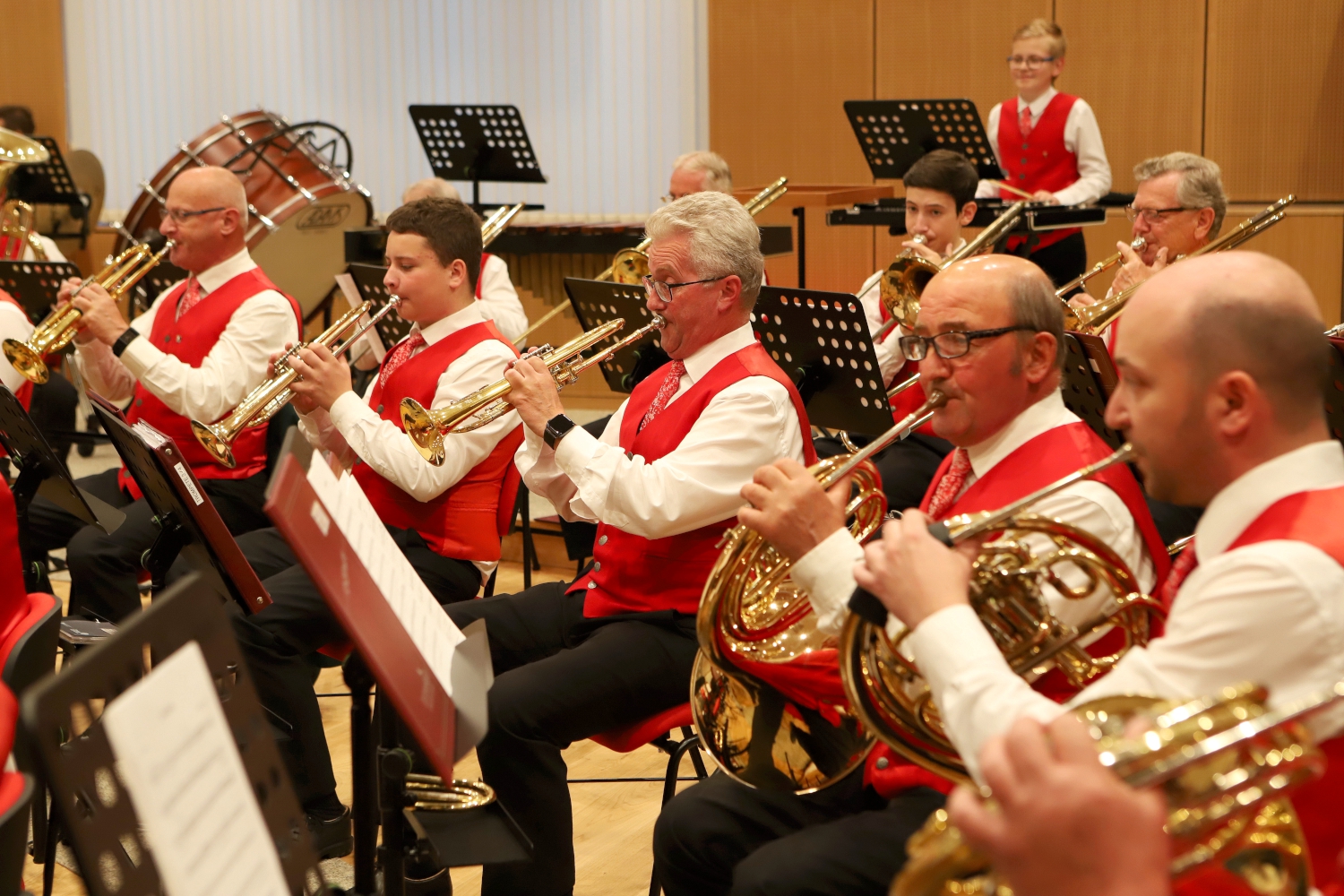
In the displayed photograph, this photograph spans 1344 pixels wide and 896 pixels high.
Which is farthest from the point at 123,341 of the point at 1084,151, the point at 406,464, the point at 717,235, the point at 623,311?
the point at 1084,151

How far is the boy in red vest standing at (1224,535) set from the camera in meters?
1.35

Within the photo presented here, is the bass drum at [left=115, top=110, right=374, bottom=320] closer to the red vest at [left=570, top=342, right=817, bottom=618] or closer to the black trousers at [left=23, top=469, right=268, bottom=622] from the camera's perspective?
the black trousers at [left=23, top=469, right=268, bottom=622]

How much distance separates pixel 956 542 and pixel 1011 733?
516 millimetres

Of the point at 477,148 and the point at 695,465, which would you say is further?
the point at 477,148

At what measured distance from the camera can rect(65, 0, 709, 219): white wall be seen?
26.8 feet

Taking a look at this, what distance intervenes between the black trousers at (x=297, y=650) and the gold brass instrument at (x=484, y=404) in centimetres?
28

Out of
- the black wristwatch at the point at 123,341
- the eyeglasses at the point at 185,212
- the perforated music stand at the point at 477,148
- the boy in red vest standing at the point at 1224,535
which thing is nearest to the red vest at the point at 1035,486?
the boy in red vest standing at the point at 1224,535

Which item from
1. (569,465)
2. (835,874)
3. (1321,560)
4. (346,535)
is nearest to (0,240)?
(569,465)

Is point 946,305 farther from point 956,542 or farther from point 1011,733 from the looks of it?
point 1011,733

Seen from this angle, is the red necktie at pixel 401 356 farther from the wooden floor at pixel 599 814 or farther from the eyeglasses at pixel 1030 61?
the eyeglasses at pixel 1030 61

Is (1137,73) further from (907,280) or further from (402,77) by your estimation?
(402,77)

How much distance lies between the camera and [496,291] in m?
5.53

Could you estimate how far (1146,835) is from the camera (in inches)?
39.0

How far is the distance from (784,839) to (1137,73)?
6120mm
